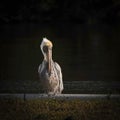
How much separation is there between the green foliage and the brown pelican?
80cm

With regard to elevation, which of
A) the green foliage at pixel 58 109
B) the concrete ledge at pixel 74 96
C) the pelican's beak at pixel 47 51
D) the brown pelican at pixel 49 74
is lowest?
the green foliage at pixel 58 109

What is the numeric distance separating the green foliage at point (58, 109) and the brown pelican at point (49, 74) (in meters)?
0.80

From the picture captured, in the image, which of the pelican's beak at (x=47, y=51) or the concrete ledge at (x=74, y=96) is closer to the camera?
the concrete ledge at (x=74, y=96)

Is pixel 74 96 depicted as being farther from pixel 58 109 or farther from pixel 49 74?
Result: pixel 49 74

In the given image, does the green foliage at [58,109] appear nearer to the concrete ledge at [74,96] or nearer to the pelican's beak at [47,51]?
the concrete ledge at [74,96]

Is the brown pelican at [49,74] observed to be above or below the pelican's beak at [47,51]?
below

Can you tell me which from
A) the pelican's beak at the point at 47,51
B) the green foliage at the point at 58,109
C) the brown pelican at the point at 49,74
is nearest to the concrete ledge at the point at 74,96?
the green foliage at the point at 58,109

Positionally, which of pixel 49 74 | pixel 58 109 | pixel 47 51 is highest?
pixel 47 51

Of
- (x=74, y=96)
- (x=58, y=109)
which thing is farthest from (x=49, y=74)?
(x=58, y=109)

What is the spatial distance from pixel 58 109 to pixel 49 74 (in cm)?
141

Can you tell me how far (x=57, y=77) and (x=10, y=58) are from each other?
47.7ft

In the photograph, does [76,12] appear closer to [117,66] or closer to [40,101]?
[117,66]

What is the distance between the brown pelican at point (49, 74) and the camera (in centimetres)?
1131

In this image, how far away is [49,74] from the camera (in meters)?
11.4
